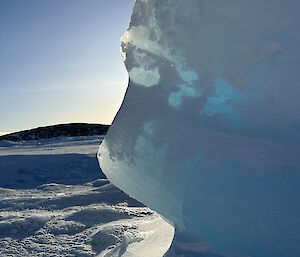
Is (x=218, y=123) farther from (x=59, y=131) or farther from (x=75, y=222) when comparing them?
(x=59, y=131)

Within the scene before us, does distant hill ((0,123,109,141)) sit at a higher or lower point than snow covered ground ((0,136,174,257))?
lower

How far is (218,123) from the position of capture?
3.82ft

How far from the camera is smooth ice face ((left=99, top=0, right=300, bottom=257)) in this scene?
1.00 meters

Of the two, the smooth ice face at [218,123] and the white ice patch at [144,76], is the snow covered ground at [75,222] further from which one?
the white ice patch at [144,76]

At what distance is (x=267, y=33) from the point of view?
1.12m

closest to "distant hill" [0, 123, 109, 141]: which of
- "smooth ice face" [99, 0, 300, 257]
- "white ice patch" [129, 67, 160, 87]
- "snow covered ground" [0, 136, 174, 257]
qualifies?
"snow covered ground" [0, 136, 174, 257]

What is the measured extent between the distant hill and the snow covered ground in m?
8.53

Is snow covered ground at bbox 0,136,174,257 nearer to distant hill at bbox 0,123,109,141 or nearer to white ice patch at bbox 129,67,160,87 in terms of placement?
white ice patch at bbox 129,67,160,87

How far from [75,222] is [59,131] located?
1086 cm

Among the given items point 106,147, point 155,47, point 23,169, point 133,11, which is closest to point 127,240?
point 106,147

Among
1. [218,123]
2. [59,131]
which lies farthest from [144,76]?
[59,131]

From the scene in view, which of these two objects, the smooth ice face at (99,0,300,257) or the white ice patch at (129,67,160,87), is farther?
the white ice patch at (129,67,160,87)

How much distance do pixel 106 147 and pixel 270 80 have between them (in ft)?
2.39

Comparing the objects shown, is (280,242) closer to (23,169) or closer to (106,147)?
(106,147)
